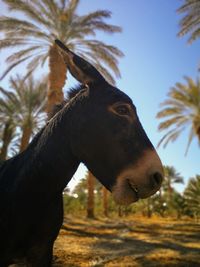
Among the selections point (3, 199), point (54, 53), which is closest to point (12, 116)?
point (54, 53)

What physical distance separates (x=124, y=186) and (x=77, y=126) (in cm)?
58

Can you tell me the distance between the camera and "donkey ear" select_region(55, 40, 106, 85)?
7.82 ft

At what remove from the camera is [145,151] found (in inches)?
80.4

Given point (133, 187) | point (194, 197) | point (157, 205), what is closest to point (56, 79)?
point (133, 187)

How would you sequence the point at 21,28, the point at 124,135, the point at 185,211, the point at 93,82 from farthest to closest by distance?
the point at 185,211, the point at 21,28, the point at 93,82, the point at 124,135

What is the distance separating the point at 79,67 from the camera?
7.86ft

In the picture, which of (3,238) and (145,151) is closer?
(145,151)

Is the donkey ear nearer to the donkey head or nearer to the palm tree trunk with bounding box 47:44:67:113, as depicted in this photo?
the donkey head

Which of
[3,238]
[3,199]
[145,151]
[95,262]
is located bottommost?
[95,262]

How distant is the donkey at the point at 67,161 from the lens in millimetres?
2148

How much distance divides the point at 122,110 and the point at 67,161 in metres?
0.54

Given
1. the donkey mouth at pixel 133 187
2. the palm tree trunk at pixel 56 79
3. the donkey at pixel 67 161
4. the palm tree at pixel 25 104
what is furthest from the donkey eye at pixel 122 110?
the palm tree at pixel 25 104

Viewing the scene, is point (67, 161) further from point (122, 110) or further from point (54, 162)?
point (122, 110)

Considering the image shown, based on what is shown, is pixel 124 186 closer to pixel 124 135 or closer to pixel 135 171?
pixel 135 171
